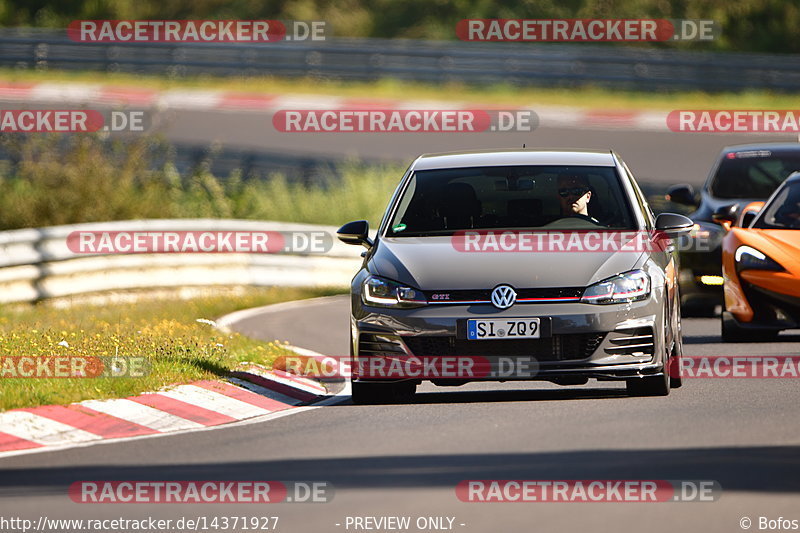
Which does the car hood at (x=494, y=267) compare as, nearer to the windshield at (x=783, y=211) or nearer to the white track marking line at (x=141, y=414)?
the white track marking line at (x=141, y=414)

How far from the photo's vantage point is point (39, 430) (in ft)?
31.5

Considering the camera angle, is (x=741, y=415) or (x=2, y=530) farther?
(x=741, y=415)

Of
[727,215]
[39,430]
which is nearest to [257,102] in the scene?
[727,215]

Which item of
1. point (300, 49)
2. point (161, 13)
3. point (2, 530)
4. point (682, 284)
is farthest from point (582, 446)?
point (161, 13)

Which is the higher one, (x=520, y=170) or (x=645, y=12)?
(x=645, y=12)

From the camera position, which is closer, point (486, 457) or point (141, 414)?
point (486, 457)

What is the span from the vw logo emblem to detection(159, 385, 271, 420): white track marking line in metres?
1.78

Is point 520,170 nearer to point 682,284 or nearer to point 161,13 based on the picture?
point 682,284

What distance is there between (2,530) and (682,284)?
10460mm

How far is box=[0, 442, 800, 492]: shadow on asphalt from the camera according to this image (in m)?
7.71

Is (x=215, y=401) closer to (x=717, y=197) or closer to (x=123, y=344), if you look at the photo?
(x=123, y=344)

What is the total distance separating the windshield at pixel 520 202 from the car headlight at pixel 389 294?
0.71 metres

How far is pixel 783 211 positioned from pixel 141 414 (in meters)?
6.17

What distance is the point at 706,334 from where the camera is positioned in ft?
50.0
